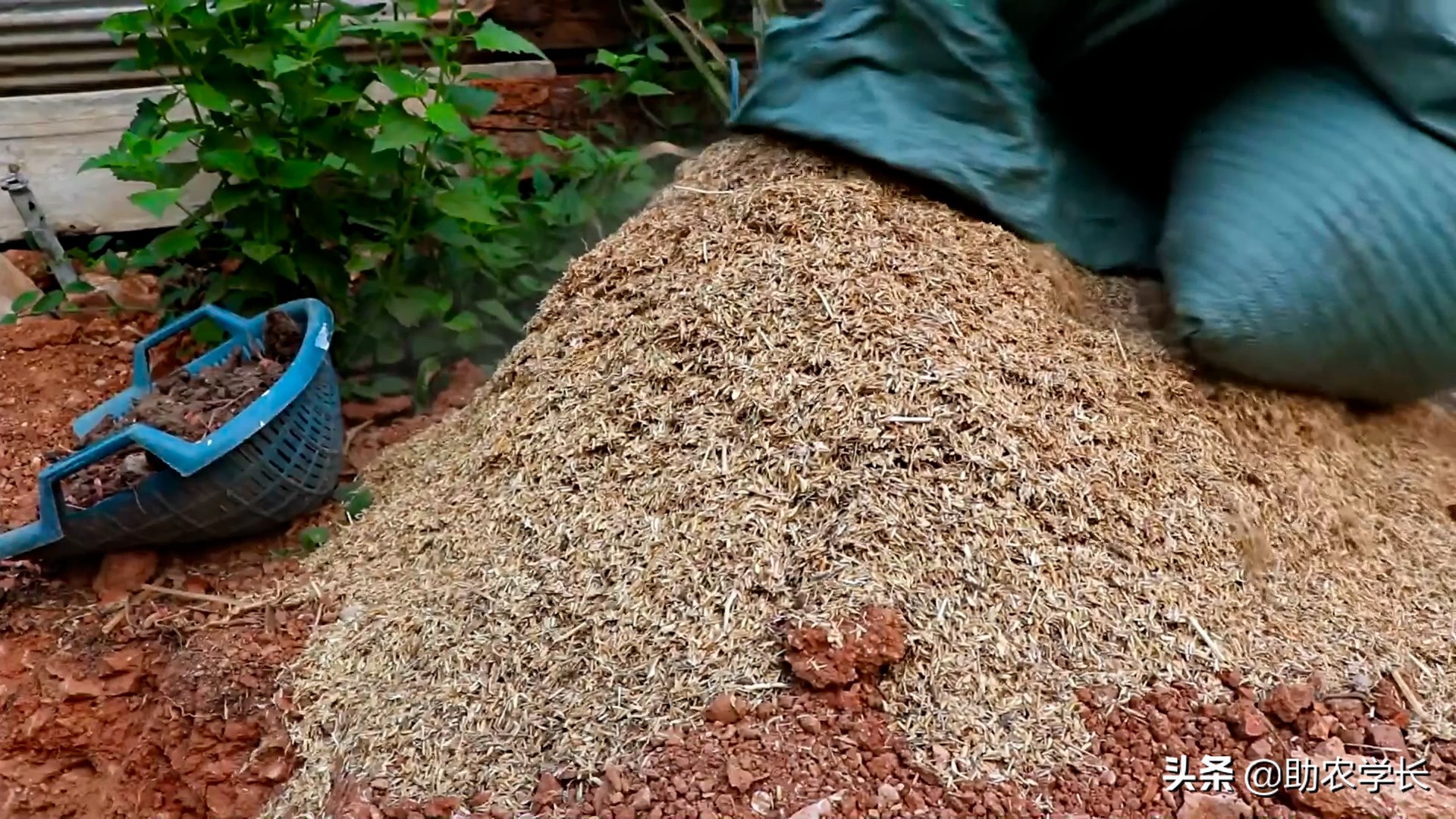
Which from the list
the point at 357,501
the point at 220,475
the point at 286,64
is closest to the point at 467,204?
the point at 286,64

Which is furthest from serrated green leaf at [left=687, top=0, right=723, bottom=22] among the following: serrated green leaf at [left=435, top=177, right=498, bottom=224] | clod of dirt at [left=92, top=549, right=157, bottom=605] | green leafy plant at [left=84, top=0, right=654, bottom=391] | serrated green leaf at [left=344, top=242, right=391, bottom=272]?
clod of dirt at [left=92, top=549, right=157, bottom=605]

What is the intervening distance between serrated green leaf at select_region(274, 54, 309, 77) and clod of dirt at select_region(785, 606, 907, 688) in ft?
4.56

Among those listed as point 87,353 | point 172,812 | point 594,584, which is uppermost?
point 594,584

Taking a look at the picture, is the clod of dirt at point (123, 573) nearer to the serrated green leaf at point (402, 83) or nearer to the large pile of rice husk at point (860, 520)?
the large pile of rice husk at point (860, 520)

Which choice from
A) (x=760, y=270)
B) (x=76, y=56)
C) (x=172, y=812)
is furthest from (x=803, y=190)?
(x=76, y=56)

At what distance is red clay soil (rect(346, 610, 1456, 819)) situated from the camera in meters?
1.33

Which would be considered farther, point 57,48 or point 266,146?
point 57,48

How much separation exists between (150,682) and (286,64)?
1.09 m

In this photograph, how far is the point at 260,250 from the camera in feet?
7.38

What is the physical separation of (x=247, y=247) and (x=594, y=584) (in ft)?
3.85

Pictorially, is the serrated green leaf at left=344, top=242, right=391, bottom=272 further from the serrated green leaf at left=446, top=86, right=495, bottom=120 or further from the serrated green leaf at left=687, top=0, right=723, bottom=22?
the serrated green leaf at left=687, top=0, right=723, bottom=22

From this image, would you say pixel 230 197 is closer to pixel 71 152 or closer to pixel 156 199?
pixel 156 199

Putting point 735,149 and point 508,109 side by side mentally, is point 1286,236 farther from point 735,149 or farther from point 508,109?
point 508,109

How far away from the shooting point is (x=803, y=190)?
6.32ft
